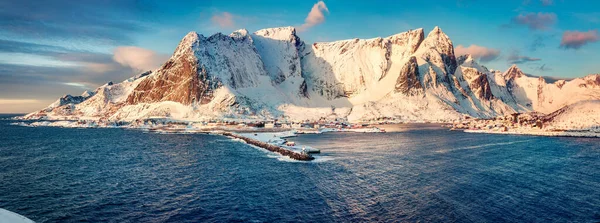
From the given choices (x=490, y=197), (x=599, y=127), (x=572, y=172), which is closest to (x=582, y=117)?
(x=599, y=127)

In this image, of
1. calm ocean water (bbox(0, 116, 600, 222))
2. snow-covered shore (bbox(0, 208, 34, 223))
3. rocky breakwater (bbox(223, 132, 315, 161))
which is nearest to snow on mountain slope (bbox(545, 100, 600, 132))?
calm ocean water (bbox(0, 116, 600, 222))

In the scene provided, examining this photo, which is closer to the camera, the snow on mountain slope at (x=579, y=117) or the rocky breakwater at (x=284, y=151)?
the rocky breakwater at (x=284, y=151)

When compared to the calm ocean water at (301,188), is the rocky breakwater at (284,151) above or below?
above

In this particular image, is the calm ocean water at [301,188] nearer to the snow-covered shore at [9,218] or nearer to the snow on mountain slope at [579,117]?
the snow-covered shore at [9,218]

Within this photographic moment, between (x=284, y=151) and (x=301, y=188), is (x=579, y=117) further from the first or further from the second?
(x=301, y=188)

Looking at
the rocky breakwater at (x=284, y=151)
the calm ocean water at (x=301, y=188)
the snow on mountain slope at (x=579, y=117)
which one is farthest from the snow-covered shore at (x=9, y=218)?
the snow on mountain slope at (x=579, y=117)

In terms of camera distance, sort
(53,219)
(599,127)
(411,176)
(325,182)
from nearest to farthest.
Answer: (53,219) < (325,182) < (411,176) < (599,127)

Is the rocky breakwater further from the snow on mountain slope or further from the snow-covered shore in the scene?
the snow on mountain slope

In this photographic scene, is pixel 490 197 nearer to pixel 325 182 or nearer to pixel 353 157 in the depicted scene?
pixel 325 182

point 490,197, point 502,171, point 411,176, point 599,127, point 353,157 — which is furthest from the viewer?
point 599,127
